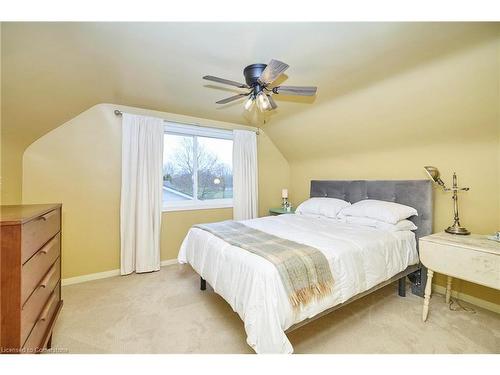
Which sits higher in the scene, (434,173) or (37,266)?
(434,173)

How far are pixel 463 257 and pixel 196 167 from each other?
3.32 metres

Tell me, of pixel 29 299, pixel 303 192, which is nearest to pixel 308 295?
pixel 29 299

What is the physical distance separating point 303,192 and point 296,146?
921mm

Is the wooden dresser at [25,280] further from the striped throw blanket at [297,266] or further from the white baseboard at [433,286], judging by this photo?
the white baseboard at [433,286]

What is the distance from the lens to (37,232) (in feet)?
3.88

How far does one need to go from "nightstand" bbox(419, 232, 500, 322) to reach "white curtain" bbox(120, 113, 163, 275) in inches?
123

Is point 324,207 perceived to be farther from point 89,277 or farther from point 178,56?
point 89,277

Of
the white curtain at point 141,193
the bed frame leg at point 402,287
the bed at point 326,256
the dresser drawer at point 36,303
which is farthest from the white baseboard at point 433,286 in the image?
the dresser drawer at point 36,303

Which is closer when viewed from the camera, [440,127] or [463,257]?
[463,257]

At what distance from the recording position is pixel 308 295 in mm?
1438

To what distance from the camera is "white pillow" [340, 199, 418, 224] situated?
2.33m

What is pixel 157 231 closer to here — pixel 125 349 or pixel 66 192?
pixel 66 192

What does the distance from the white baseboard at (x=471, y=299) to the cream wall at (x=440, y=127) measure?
0.15 feet

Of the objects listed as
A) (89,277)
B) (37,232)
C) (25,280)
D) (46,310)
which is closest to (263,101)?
(37,232)
